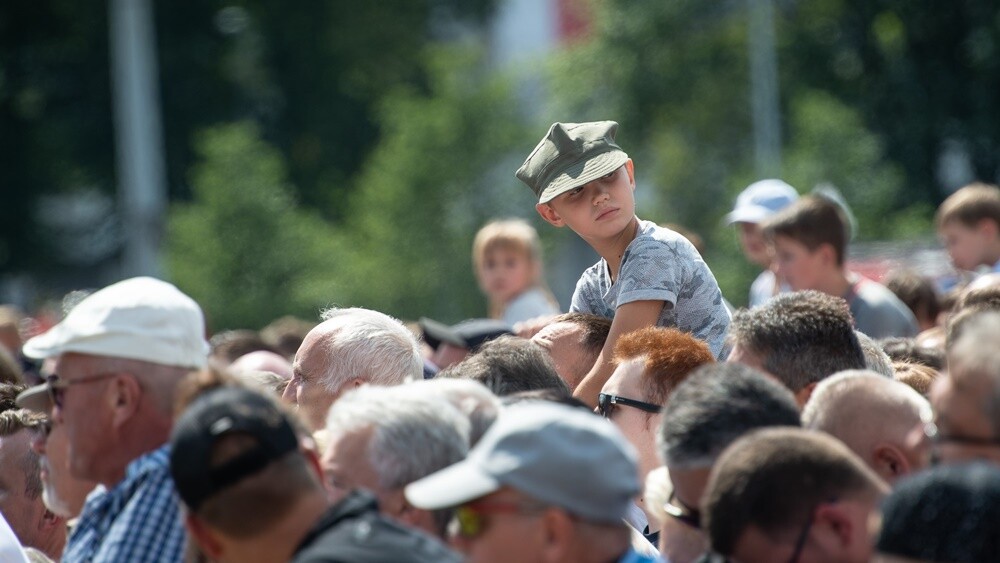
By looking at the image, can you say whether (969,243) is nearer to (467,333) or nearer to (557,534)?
(467,333)

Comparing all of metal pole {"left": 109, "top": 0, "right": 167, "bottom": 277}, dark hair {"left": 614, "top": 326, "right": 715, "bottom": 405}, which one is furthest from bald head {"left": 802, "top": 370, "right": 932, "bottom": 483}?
metal pole {"left": 109, "top": 0, "right": 167, "bottom": 277}

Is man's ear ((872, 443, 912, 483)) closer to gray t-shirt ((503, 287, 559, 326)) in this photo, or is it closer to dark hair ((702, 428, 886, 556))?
dark hair ((702, 428, 886, 556))

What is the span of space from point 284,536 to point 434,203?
22.6 meters

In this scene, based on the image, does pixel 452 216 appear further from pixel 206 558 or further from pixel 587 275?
pixel 206 558

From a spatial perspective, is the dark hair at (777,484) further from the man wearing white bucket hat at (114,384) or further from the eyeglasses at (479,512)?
the man wearing white bucket hat at (114,384)

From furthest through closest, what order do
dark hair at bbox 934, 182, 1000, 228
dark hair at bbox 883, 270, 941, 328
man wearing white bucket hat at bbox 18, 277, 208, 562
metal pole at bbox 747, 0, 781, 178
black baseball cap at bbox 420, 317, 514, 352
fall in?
metal pole at bbox 747, 0, 781, 178, dark hair at bbox 883, 270, 941, 328, dark hair at bbox 934, 182, 1000, 228, black baseball cap at bbox 420, 317, 514, 352, man wearing white bucket hat at bbox 18, 277, 208, 562

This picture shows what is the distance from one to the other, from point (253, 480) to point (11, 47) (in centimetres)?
3355

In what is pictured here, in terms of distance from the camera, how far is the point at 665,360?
14.3 feet

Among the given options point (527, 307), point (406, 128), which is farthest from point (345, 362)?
point (406, 128)

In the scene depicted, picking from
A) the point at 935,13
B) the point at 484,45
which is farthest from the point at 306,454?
the point at 484,45

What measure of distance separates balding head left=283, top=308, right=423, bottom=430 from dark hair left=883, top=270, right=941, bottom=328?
4.10 m

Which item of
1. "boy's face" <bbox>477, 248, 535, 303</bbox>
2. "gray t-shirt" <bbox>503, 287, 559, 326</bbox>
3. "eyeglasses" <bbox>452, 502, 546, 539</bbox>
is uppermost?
"eyeglasses" <bbox>452, 502, 546, 539</bbox>

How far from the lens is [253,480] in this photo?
3.09 metres

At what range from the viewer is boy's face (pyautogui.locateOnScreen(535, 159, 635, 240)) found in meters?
5.13
